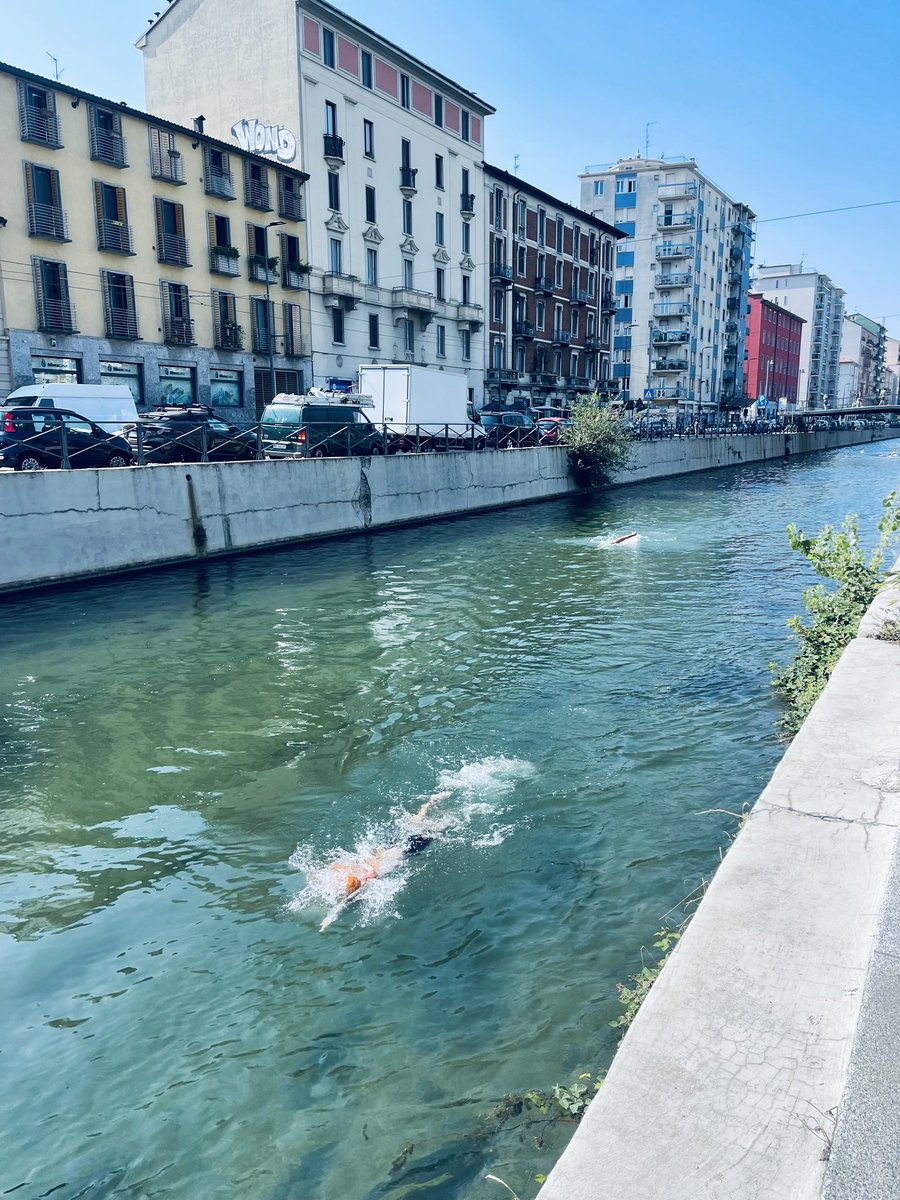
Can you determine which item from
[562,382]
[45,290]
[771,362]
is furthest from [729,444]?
[771,362]

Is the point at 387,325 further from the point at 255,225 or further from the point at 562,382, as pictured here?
the point at 562,382

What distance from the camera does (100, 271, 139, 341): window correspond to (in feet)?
116

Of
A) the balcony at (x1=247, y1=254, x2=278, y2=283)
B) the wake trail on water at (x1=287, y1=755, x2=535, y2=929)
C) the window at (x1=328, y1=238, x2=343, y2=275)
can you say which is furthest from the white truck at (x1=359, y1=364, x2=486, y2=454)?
the wake trail on water at (x1=287, y1=755, x2=535, y2=929)

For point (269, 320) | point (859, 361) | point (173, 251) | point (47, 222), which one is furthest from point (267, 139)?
point (859, 361)

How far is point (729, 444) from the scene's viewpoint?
57.5m

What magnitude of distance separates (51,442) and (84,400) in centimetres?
633

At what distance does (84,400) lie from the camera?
2617 cm

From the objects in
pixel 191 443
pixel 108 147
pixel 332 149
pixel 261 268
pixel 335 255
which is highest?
pixel 332 149

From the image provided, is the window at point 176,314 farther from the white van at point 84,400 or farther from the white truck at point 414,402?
the white van at point 84,400

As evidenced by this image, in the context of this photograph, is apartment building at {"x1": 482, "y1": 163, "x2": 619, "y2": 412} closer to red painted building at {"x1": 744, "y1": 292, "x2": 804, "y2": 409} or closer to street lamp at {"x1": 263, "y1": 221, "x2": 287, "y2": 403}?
street lamp at {"x1": 263, "y1": 221, "x2": 287, "y2": 403}

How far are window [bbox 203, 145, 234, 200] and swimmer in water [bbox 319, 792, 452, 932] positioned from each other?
39472 mm

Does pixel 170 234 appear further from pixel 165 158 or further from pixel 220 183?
pixel 220 183

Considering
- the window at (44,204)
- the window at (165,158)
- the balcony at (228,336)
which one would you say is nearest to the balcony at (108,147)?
the window at (165,158)

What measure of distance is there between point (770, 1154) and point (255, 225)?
4451 centimetres
